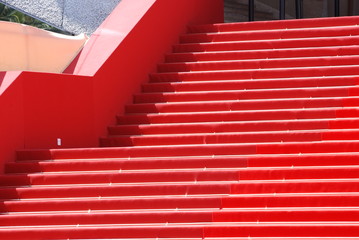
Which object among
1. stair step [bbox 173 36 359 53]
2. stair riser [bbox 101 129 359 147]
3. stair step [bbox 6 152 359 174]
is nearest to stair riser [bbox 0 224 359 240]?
stair step [bbox 6 152 359 174]

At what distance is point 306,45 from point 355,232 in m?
4.14

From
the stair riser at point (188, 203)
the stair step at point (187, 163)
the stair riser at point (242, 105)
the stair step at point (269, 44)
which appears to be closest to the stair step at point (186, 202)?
the stair riser at point (188, 203)

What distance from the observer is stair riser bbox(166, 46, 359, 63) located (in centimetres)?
1170

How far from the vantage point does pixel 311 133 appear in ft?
33.1

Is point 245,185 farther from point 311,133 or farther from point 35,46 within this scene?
point 35,46

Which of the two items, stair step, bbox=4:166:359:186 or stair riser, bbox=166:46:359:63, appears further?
stair riser, bbox=166:46:359:63

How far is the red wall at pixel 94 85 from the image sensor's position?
10227 mm

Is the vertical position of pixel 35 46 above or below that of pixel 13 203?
above

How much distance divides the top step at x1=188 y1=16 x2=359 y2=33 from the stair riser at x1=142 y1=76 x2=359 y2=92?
4.45 ft

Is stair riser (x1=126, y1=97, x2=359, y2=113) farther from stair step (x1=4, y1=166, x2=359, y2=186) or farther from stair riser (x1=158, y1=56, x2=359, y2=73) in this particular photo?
stair step (x1=4, y1=166, x2=359, y2=186)

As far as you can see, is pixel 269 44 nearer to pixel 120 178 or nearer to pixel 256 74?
pixel 256 74

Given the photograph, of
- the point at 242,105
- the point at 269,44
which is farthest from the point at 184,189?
the point at 269,44

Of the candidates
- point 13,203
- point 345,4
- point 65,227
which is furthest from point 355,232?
point 345,4

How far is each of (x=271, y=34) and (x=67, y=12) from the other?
262 cm
